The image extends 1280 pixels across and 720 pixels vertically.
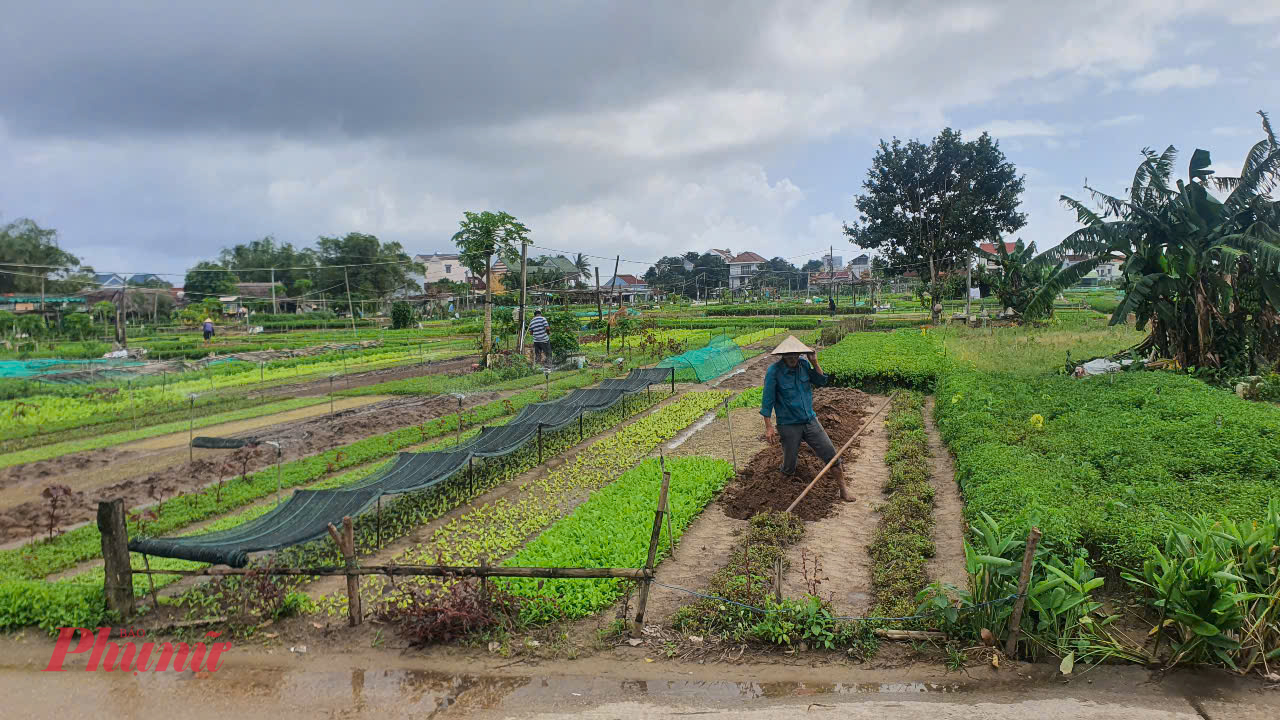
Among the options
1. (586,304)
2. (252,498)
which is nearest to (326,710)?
(252,498)

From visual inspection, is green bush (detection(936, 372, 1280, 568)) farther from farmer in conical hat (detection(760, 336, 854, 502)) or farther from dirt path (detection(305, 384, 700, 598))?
dirt path (detection(305, 384, 700, 598))

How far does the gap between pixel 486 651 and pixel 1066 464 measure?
6.68 metres

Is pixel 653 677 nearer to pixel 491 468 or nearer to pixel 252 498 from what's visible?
pixel 491 468

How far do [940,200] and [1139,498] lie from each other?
44.4m

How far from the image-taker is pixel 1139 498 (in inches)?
270

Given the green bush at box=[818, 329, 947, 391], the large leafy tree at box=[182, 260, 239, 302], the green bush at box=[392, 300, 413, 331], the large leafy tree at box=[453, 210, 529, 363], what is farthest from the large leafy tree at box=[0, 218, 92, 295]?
the green bush at box=[818, 329, 947, 391]

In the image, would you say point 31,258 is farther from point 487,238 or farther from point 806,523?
point 806,523

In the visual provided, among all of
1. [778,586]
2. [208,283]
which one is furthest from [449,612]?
[208,283]

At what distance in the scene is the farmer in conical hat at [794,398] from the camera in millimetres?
8609

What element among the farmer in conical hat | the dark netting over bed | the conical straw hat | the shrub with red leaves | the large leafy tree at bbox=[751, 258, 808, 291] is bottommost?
the shrub with red leaves

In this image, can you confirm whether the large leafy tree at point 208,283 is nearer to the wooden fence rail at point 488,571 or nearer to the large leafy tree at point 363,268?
the large leafy tree at point 363,268

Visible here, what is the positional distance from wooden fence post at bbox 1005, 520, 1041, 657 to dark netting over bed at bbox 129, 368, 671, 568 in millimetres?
5647

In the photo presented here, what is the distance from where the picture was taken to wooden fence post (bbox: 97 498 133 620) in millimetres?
5855

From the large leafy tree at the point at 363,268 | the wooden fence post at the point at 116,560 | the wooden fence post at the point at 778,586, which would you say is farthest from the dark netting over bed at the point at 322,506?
the large leafy tree at the point at 363,268
